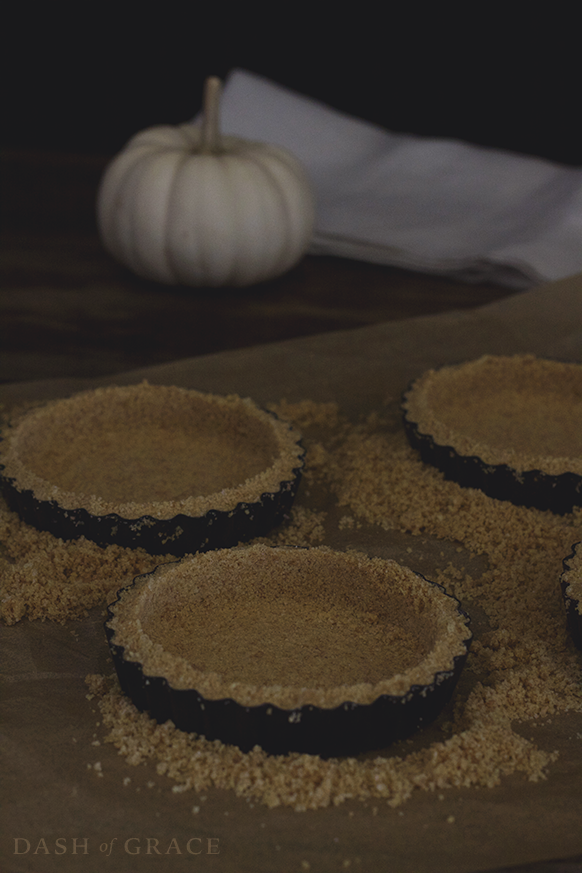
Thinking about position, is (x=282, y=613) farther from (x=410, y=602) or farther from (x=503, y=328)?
(x=503, y=328)

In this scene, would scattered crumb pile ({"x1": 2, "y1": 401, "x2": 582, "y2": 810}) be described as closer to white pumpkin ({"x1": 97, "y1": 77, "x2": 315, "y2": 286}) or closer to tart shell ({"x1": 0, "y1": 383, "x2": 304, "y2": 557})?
tart shell ({"x1": 0, "y1": 383, "x2": 304, "y2": 557})

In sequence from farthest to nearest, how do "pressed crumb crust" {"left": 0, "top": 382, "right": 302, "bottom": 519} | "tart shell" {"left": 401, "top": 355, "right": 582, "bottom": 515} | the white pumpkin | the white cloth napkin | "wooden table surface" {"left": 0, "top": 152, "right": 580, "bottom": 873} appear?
the white cloth napkin < the white pumpkin < "wooden table surface" {"left": 0, "top": 152, "right": 580, "bottom": 873} < "tart shell" {"left": 401, "top": 355, "right": 582, "bottom": 515} < "pressed crumb crust" {"left": 0, "top": 382, "right": 302, "bottom": 519}

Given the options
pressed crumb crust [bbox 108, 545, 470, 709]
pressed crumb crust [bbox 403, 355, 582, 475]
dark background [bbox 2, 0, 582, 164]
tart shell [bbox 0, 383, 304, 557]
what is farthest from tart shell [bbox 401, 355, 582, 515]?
dark background [bbox 2, 0, 582, 164]

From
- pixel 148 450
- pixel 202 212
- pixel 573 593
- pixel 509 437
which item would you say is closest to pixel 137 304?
pixel 202 212

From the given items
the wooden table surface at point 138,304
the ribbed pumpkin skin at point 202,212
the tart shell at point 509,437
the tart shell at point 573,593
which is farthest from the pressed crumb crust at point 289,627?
the ribbed pumpkin skin at point 202,212

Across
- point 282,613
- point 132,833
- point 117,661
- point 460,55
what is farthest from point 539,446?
point 460,55

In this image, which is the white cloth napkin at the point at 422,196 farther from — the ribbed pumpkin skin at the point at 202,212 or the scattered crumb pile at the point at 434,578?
the scattered crumb pile at the point at 434,578
